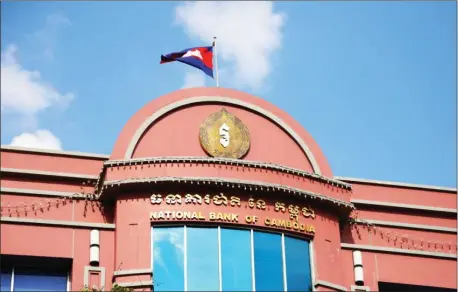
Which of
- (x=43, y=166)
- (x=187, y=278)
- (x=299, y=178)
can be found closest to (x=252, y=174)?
(x=299, y=178)

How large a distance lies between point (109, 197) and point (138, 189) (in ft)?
3.47

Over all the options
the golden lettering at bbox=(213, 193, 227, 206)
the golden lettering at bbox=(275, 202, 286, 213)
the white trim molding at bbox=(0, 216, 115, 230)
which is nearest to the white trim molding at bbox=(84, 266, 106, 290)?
the white trim molding at bbox=(0, 216, 115, 230)

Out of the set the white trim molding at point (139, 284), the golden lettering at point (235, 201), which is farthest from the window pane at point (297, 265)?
the white trim molding at point (139, 284)

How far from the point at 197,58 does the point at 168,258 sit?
733 cm

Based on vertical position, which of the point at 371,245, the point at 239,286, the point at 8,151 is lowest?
the point at 239,286

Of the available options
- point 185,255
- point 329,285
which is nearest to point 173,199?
point 185,255

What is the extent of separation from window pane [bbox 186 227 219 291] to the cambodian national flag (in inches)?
243

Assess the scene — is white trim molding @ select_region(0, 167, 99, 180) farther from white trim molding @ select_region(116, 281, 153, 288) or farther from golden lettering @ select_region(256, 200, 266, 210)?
golden lettering @ select_region(256, 200, 266, 210)

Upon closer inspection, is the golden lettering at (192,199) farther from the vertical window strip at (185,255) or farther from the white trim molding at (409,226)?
the white trim molding at (409,226)

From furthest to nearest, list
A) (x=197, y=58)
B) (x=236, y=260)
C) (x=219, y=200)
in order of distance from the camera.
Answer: (x=197, y=58) → (x=219, y=200) → (x=236, y=260)

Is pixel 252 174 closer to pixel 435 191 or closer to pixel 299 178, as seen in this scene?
pixel 299 178

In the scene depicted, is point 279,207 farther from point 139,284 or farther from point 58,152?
point 58,152

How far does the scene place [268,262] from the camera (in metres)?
30.5

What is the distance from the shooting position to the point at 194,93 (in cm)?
3319
